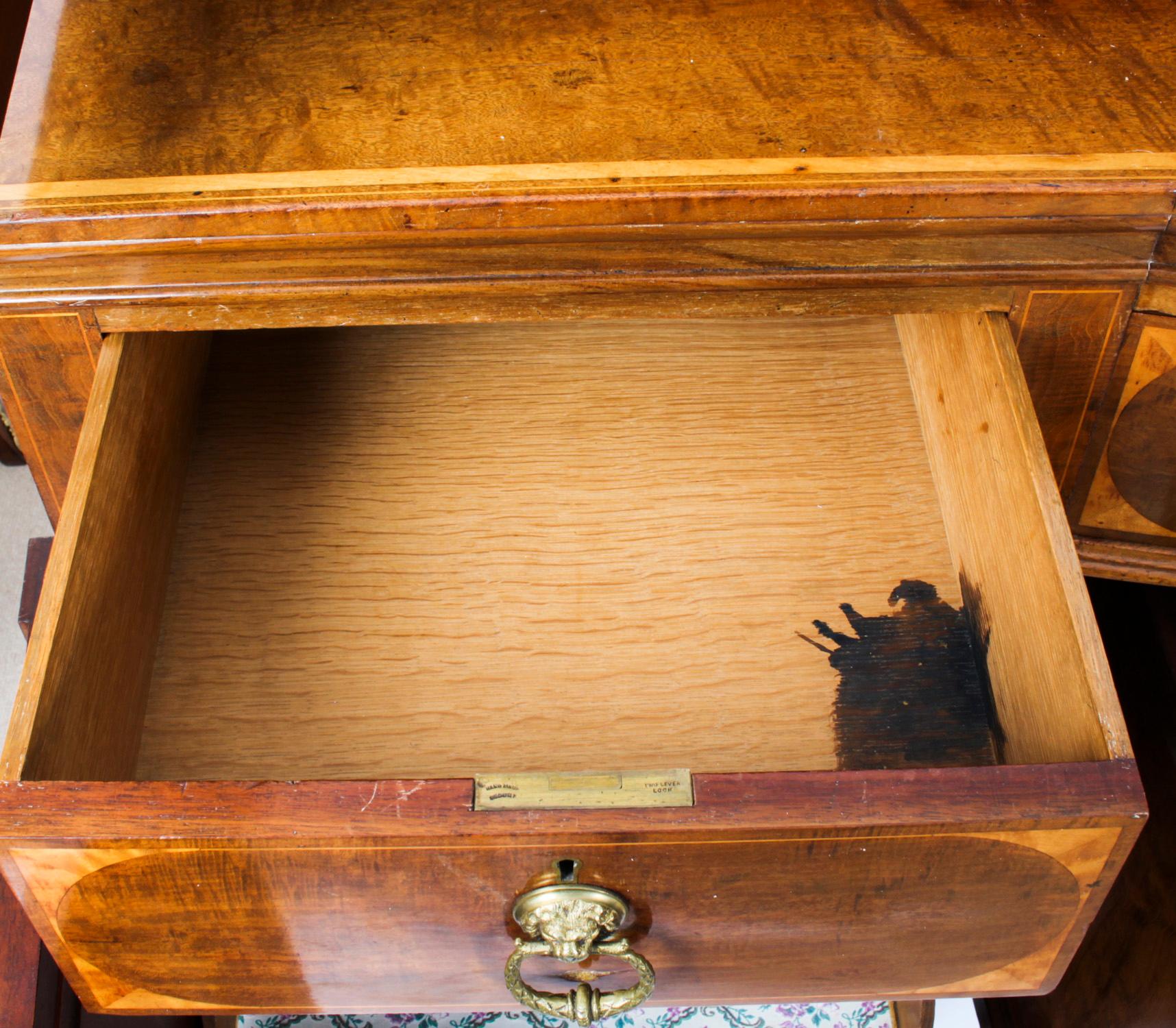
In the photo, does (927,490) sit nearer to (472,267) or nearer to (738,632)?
(738,632)

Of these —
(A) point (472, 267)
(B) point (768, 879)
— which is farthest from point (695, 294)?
(B) point (768, 879)

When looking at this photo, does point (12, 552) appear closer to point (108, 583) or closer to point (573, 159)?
point (108, 583)

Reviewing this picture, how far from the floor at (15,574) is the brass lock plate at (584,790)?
722mm

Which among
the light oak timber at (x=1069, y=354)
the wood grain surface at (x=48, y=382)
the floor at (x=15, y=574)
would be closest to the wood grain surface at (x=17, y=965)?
the wood grain surface at (x=48, y=382)

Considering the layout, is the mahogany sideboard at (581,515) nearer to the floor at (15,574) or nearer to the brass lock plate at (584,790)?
the brass lock plate at (584,790)

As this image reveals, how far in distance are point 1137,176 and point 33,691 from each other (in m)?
0.66

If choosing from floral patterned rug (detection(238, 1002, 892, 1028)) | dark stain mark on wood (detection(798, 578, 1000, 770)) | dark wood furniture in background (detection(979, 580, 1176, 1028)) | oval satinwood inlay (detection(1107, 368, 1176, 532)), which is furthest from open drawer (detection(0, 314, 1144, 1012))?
floral patterned rug (detection(238, 1002, 892, 1028))

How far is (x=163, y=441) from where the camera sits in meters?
0.81

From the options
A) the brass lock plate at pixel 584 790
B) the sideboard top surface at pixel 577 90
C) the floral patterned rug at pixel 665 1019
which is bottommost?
the brass lock plate at pixel 584 790

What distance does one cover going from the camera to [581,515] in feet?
2.86

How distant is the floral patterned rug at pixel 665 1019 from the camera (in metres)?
1.08

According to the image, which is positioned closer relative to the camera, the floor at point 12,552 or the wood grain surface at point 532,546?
the wood grain surface at point 532,546

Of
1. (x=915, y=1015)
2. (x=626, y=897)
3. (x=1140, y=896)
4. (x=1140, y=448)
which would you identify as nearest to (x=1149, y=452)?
(x=1140, y=448)

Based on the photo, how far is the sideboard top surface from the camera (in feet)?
2.23
